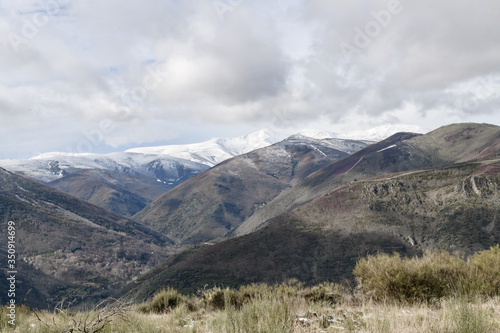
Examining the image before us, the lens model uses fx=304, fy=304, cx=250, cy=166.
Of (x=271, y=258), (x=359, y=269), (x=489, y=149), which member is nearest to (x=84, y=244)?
(x=271, y=258)

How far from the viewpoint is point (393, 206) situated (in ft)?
151

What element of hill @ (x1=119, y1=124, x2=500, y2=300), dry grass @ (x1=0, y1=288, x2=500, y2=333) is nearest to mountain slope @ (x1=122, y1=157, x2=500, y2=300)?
hill @ (x1=119, y1=124, x2=500, y2=300)

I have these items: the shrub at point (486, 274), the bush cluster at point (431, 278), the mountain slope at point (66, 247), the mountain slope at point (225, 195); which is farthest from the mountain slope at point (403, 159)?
the bush cluster at point (431, 278)

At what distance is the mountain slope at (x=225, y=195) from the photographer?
429 feet

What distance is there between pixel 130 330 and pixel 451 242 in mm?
40296

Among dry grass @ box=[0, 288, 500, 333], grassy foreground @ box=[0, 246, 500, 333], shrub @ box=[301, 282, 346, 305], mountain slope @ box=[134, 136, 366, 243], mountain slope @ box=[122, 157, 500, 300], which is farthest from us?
mountain slope @ box=[134, 136, 366, 243]

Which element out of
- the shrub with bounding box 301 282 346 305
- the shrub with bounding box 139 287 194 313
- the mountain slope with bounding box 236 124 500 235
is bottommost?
the shrub with bounding box 139 287 194 313

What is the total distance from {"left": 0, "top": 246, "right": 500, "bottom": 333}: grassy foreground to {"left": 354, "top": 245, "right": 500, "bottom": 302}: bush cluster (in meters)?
0.02

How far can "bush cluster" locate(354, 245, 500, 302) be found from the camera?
26.7ft

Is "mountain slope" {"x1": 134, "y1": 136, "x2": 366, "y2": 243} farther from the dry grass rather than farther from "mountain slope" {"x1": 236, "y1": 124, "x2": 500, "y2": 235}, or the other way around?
the dry grass

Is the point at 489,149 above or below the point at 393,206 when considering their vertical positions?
above

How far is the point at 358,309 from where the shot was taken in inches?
310

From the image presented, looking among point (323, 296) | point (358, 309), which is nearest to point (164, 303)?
point (323, 296)

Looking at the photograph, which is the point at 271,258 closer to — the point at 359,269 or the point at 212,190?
the point at 359,269
